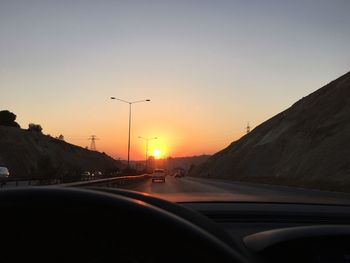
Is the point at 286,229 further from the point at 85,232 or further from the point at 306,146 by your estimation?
the point at 306,146

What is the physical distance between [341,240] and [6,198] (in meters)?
1.52

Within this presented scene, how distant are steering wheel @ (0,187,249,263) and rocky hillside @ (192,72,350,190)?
50.3m

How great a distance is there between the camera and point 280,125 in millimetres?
107188

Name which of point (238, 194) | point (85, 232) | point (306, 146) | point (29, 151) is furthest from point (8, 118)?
point (85, 232)

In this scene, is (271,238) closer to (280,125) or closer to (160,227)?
(160,227)

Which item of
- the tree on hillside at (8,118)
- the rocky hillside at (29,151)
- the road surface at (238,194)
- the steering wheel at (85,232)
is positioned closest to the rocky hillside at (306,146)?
the road surface at (238,194)

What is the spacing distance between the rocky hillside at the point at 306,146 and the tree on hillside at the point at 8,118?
59596mm

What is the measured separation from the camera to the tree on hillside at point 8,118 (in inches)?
6088

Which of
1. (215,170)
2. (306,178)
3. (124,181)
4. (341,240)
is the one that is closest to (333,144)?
(306,178)

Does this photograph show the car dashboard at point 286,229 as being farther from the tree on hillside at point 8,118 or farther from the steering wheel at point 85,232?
the tree on hillside at point 8,118

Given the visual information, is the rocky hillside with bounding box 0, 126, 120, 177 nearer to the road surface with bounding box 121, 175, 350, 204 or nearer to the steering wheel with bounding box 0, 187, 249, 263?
the road surface with bounding box 121, 175, 350, 204

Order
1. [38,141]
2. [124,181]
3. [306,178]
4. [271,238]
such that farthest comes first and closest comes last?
[38,141], [306,178], [124,181], [271,238]

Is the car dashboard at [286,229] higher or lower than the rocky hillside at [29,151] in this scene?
lower

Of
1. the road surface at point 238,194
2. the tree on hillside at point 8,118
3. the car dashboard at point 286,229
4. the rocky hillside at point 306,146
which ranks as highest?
the tree on hillside at point 8,118
